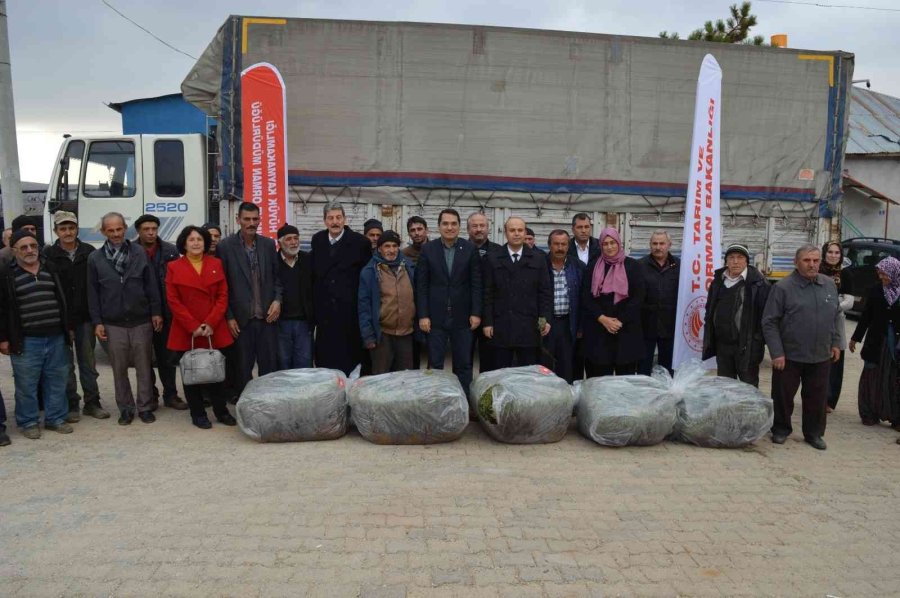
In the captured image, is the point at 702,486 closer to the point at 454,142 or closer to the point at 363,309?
the point at 363,309

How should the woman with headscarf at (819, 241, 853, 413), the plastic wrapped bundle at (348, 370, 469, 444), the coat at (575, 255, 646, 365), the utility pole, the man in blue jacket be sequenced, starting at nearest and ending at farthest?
the plastic wrapped bundle at (348, 370, 469, 444) < the coat at (575, 255, 646, 365) < the man in blue jacket < the woman with headscarf at (819, 241, 853, 413) < the utility pole

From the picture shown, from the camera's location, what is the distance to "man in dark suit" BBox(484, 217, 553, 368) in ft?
17.6

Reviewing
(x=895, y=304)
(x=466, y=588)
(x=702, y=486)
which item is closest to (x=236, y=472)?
(x=466, y=588)

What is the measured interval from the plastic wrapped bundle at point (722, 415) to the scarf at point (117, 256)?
454 centimetres

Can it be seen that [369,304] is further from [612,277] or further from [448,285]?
[612,277]

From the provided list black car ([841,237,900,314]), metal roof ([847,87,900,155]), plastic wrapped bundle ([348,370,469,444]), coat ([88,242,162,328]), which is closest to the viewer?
plastic wrapped bundle ([348,370,469,444])

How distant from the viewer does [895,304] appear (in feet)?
18.5

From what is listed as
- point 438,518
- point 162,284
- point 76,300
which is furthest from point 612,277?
point 76,300

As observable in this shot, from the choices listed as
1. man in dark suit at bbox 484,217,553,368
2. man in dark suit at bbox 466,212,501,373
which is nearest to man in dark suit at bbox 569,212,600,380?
man in dark suit at bbox 484,217,553,368

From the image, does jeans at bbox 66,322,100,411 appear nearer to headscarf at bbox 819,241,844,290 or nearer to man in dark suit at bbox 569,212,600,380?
man in dark suit at bbox 569,212,600,380

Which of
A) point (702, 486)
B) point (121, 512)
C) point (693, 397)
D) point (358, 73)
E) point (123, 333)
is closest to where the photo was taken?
point (121, 512)

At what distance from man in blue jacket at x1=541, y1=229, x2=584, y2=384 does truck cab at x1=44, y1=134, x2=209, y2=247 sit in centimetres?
443

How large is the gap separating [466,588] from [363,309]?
2801mm

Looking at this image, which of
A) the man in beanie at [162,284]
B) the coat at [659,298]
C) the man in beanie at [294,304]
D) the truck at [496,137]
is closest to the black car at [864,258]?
the truck at [496,137]
